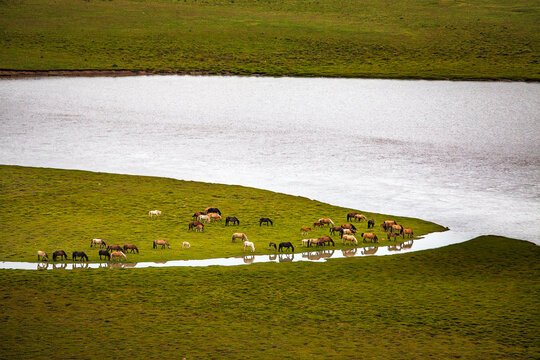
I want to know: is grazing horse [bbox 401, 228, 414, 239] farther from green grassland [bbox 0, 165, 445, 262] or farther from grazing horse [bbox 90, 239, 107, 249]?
grazing horse [bbox 90, 239, 107, 249]

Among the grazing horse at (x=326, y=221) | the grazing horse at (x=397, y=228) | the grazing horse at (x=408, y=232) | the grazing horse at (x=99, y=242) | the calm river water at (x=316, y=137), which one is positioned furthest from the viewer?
the calm river water at (x=316, y=137)

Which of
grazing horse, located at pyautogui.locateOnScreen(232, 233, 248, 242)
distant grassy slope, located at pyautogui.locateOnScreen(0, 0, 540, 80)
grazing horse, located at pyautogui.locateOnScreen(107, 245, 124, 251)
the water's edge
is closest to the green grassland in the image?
grazing horse, located at pyautogui.locateOnScreen(232, 233, 248, 242)

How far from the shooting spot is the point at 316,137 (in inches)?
1855

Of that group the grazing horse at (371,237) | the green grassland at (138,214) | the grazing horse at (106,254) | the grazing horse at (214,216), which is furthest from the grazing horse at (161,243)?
the grazing horse at (371,237)

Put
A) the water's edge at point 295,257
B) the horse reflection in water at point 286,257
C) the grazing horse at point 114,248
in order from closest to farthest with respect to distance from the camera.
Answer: the water's edge at point 295,257, the grazing horse at point 114,248, the horse reflection in water at point 286,257

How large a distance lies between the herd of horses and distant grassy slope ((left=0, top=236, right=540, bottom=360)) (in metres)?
1.12

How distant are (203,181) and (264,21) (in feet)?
197

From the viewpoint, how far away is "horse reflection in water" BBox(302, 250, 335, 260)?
23.0 metres

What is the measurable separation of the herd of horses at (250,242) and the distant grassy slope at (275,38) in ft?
156

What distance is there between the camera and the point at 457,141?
151 ft

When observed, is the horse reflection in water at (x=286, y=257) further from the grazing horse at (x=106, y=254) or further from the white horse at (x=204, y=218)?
the grazing horse at (x=106, y=254)

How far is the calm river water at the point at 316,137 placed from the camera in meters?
31.5

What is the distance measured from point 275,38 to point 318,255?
62.1m

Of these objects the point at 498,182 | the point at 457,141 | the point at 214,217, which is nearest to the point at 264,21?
the point at 457,141
